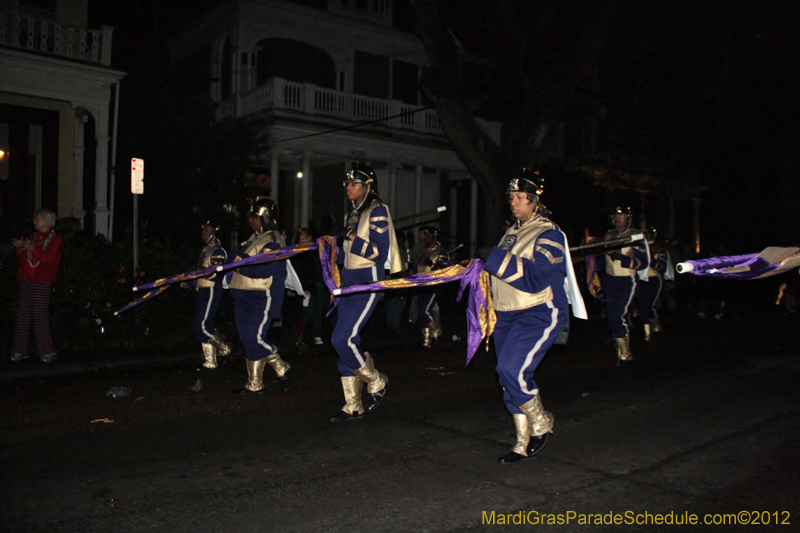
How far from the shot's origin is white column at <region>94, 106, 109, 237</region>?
15.6 metres

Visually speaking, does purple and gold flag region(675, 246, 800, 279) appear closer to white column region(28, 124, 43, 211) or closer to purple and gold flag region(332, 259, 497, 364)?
purple and gold flag region(332, 259, 497, 364)

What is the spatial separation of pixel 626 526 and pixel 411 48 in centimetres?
2157

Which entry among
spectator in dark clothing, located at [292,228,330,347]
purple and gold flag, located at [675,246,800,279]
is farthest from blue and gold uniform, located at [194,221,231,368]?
purple and gold flag, located at [675,246,800,279]

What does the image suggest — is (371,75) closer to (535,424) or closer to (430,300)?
(430,300)

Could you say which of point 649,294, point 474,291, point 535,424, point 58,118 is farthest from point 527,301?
point 58,118

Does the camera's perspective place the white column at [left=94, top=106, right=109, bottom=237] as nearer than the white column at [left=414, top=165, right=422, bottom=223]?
Yes

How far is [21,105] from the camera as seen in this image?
50.4 ft

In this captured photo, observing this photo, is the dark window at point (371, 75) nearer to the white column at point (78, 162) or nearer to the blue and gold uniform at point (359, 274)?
the white column at point (78, 162)

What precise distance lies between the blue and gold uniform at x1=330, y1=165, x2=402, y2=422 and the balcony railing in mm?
12037

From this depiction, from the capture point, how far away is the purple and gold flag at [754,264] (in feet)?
16.0

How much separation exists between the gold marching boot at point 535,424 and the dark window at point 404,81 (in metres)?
20.0

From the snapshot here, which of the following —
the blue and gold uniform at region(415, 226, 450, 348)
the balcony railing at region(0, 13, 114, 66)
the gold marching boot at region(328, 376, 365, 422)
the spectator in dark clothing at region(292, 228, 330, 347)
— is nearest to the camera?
the gold marching boot at region(328, 376, 365, 422)

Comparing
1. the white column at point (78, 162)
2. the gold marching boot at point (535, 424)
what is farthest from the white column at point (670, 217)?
the gold marching boot at point (535, 424)

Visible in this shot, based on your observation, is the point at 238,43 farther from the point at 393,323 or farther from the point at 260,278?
the point at 260,278
